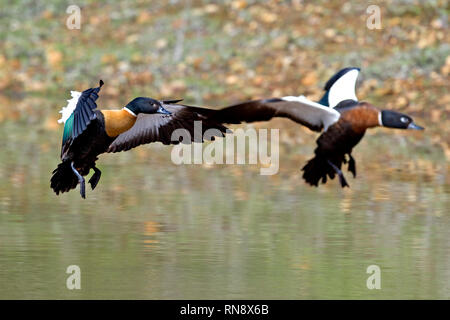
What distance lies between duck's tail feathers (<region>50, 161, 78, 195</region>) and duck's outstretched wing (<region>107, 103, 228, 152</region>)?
40cm

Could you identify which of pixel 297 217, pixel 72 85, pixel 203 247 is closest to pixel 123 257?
pixel 203 247

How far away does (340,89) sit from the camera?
10398mm

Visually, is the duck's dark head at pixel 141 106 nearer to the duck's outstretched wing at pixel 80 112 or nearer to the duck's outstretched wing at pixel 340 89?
the duck's outstretched wing at pixel 80 112

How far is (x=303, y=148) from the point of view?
20.8m

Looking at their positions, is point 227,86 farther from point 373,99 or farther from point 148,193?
point 148,193

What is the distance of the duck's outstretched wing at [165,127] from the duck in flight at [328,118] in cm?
22

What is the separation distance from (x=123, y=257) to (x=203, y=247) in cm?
101

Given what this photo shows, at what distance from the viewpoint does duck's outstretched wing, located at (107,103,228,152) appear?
9141 mm
